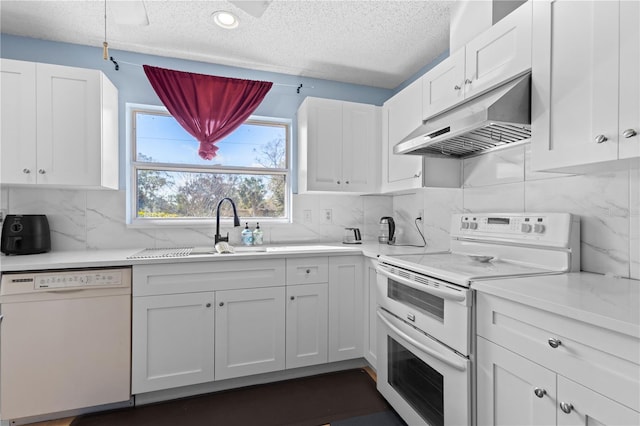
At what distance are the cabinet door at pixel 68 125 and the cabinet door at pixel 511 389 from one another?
2.52 meters

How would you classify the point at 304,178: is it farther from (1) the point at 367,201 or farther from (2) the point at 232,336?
(2) the point at 232,336

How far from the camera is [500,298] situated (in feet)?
3.91

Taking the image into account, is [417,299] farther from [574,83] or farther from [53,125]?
[53,125]

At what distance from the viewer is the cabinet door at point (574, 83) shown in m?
1.12

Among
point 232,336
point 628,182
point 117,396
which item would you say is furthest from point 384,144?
point 117,396

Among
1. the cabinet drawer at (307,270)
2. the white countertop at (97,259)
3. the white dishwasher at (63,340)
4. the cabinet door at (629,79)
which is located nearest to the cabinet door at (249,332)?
the cabinet drawer at (307,270)

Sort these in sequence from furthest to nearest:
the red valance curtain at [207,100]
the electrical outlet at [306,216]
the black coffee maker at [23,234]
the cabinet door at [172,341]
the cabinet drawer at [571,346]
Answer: the electrical outlet at [306,216] → the red valance curtain at [207,100] → the black coffee maker at [23,234] → the cabinet door at [172,341] → the cabinet drawer at [571,346]

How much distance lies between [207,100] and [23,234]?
1.58 metres

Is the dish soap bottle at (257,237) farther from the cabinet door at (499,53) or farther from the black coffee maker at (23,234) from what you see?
the cabinet door at (499,53)

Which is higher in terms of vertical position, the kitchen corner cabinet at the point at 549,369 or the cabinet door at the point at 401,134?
the cabinet door at the point at 401,134

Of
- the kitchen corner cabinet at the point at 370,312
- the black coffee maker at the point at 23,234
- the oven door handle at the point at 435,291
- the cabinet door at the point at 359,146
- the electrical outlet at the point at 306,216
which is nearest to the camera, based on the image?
the oven door handle at the point at 435,291

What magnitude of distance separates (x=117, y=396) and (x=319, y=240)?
1.85 meters

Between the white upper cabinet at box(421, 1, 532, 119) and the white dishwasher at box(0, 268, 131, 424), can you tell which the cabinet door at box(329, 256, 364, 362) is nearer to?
the white upper cabinet at box(421, 1, 532, 119)

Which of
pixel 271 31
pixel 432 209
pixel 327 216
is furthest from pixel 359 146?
pixel 271 31
